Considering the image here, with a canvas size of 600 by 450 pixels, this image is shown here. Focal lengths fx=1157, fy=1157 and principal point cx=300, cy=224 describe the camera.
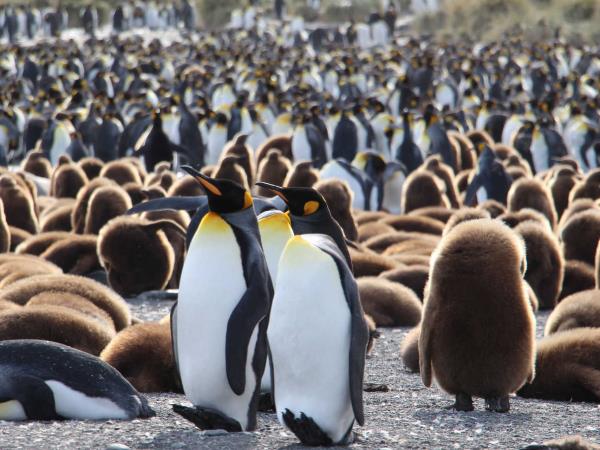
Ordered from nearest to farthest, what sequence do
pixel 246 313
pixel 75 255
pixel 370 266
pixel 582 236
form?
1. pixel 246 313
2. pixel 370 266
3. pixel 582 236
4. pixel 75 255

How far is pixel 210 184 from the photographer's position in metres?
4.18

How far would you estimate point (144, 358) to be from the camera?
4.95 meters

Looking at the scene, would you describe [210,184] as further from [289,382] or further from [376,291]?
[376,291]

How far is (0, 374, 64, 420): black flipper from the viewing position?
14.0 feet

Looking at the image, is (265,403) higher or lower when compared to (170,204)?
lower

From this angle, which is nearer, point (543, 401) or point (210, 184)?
point (210, 184)

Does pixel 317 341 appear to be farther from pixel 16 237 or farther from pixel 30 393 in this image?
pixel 16 237

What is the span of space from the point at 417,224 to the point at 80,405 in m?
6.45

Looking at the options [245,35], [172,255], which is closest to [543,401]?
[172,255]

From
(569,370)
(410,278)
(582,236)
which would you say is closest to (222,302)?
(569,370)

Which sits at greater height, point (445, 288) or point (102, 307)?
point (445, 288)

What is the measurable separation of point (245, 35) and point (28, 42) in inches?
402

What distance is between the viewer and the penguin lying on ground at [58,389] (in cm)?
429

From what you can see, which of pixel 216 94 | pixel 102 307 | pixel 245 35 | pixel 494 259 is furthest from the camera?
pixel 245 35
